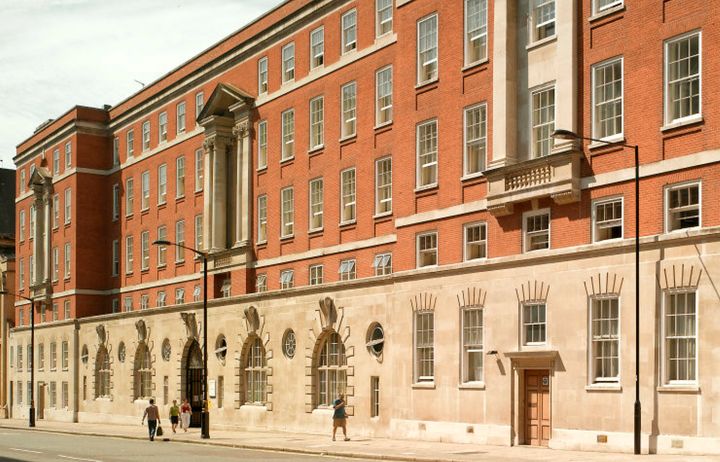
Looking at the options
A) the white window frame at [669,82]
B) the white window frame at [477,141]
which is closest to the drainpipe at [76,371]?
the white window frame at [477,141]

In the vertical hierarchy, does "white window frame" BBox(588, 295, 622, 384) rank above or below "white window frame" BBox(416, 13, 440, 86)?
below

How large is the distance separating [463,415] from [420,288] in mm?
5261

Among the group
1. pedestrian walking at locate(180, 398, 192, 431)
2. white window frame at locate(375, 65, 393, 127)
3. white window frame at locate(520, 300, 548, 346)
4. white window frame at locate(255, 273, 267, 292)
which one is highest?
white window frame at locate(375, 65, 393, 127)

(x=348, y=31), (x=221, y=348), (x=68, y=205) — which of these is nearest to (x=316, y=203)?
(x=348, y=31)

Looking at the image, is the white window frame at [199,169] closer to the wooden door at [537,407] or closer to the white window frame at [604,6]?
the wooden door at [537,407]

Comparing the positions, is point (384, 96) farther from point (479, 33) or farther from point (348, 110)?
point (479, 33)

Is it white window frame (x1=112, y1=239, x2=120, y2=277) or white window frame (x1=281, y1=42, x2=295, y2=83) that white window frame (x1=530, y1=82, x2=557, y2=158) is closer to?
white window frame (x1=281, y1=42, x2=295, y2=83)

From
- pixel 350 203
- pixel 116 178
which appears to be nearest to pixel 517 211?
pixel 350 203

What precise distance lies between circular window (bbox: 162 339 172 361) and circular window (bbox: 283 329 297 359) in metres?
15.6

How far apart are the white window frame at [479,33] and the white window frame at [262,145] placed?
69.9 feet

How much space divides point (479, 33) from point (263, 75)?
22.5 m

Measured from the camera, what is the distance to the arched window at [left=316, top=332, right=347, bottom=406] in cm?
5184

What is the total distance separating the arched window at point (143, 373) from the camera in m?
73.2

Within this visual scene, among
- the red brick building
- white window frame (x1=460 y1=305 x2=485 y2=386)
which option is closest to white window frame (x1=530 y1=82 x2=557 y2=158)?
the red brick building
